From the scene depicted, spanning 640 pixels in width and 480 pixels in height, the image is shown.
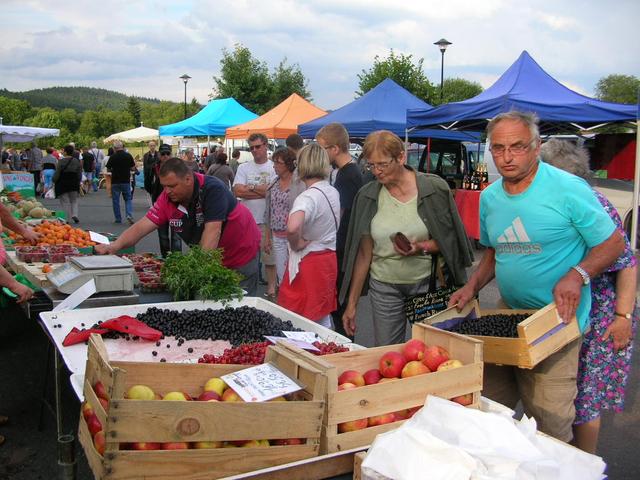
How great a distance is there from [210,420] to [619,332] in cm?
203

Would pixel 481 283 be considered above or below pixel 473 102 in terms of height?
below

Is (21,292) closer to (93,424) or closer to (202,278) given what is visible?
(202,278)

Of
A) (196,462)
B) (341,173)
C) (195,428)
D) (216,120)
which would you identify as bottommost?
(196,462)

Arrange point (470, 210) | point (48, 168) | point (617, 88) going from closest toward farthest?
point (470, 210) → point (48, 168) → point (617, 88)

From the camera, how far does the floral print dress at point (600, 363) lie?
3014 mm

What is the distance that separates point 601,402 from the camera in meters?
3.05

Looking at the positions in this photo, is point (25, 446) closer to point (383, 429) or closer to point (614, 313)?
point (383, 429)

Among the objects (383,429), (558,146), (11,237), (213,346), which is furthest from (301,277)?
(11,237)

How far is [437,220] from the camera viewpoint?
3.63 m

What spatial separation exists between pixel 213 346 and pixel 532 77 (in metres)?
8.70

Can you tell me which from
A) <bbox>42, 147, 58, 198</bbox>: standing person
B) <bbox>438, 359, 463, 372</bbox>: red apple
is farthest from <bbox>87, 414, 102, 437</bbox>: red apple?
<bbox>42, 147, 58, 198</bbox>: standing person

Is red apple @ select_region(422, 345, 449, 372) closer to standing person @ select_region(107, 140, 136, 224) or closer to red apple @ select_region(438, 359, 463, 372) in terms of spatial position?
red apple @ select_region(438, 359, 463, 372)

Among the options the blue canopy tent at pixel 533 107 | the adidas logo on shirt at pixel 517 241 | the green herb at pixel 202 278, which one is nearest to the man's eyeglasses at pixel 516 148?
the adidas logo on shirt at pixel 517 241

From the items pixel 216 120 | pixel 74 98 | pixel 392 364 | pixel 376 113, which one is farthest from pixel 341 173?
pixel 74 98
